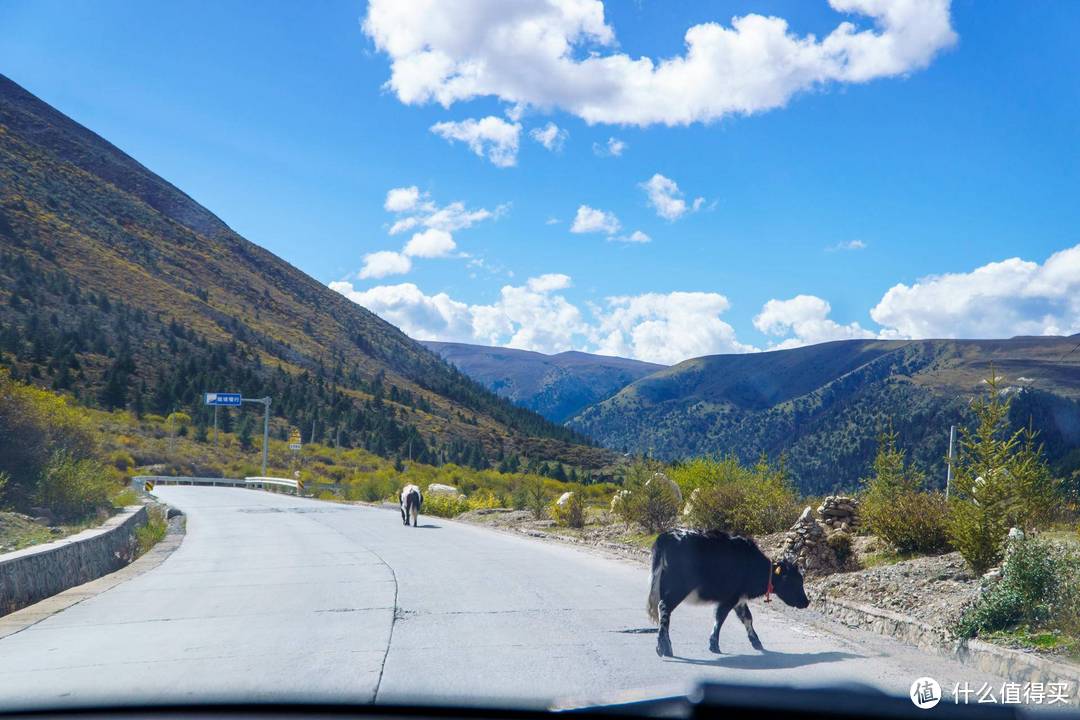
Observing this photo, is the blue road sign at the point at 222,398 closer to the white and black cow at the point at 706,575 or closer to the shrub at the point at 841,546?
the shrub at the point at 841,546

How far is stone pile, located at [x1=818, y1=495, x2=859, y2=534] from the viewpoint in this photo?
606 inches

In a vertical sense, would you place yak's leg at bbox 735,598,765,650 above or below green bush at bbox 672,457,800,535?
below

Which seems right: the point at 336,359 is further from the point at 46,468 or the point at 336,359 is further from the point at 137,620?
the point at 137,620

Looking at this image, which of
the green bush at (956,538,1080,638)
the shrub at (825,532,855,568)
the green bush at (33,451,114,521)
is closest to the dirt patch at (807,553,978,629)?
the green bush at (956,538,1080,638)

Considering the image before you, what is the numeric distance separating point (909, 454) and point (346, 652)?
75.5 meters

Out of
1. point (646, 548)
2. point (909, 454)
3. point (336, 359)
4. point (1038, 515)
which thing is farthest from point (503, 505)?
point (336, 359)

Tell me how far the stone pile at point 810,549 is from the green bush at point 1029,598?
4.15 m

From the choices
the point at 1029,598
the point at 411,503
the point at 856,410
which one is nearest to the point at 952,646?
the point at 1029,598

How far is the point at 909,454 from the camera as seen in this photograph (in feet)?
249

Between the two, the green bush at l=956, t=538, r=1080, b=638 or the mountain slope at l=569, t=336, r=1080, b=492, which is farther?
the mountain slope at l=569, t=336, r=1080, b=492

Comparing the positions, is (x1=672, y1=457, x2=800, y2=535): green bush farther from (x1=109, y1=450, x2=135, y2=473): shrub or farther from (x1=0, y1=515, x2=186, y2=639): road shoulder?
(x1=109, y1=450, x2=135, y2=473): shrub

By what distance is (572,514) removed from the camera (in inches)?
1000

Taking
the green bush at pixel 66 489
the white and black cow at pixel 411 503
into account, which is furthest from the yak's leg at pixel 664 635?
the white and black cow at pixel 411 503

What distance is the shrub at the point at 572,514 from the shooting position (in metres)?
25.1
